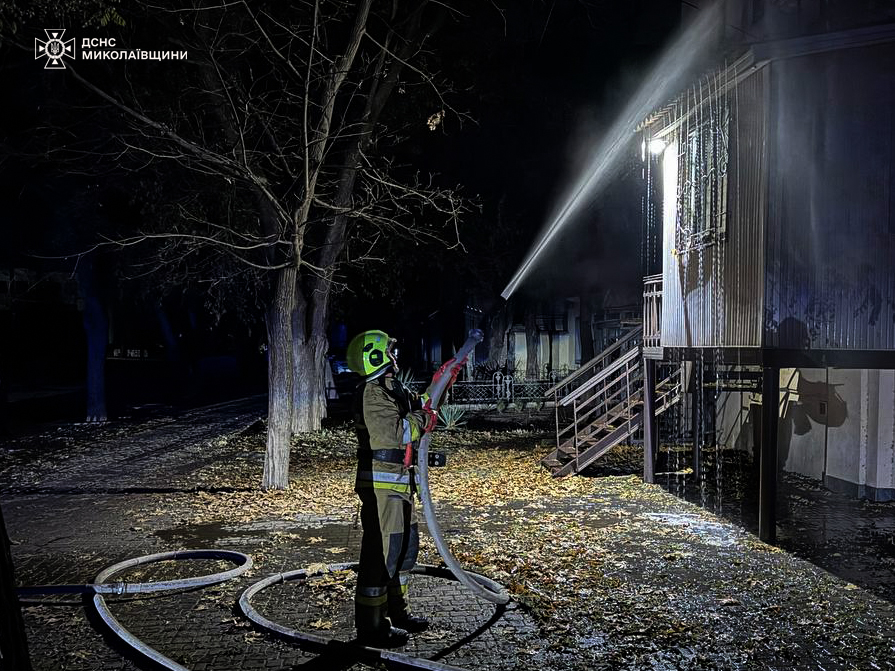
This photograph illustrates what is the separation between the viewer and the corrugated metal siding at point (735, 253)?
911cm

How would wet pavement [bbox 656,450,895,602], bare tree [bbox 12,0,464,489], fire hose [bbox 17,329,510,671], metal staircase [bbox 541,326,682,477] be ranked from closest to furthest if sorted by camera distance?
fire hose [bbox 17,329,510,671], wet pavement [bbox 656,450,895,602], bare tree [bbox 12,0,464,489], metal staircase [bbox 541,326,682,477]

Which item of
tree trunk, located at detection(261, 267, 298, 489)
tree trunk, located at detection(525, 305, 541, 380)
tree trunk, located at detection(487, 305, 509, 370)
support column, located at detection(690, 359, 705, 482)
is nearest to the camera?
tree trunk, located at detection(261, 267, 298, 489)

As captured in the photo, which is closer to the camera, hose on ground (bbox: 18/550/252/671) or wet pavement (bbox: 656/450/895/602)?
hose on ground (bbox: 18/550/252/671)

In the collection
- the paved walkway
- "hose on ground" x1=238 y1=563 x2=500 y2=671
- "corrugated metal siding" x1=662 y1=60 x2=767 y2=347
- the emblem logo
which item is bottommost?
the paved walkway

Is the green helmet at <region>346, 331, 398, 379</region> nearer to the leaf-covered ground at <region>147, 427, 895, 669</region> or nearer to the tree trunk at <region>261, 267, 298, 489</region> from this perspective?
the leaf-covered ground at <region>147, 427, 895, 669</region>

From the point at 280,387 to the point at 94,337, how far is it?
43.9 ft

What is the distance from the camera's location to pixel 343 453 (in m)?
17.4

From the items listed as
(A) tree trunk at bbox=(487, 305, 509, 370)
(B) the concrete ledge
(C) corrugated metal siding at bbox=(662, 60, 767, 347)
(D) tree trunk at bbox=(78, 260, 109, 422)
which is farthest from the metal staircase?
(A) tree trunk at bbox=(487, 305, 509, 370)

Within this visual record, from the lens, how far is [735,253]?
9.79 m

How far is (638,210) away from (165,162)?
66.9 feet

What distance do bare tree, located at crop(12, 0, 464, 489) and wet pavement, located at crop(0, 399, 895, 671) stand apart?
2791 mm

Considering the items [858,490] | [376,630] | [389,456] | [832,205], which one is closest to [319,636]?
[376,630]

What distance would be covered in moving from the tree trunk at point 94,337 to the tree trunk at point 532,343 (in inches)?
756

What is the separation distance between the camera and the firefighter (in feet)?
18.5
